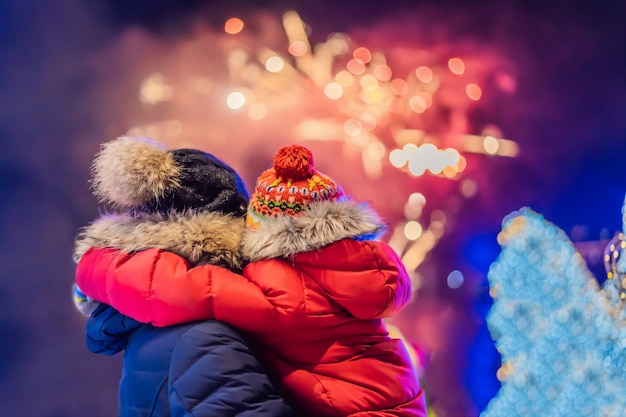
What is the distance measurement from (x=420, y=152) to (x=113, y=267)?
1.75 meters

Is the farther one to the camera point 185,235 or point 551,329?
point 551,329

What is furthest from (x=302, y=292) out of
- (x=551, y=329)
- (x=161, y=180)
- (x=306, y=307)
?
(x=551, y=329)

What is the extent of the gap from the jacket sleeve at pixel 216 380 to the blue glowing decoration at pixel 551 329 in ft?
4.66

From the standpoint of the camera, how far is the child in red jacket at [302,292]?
1245 mm

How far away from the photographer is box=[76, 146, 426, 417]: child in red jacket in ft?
4.09

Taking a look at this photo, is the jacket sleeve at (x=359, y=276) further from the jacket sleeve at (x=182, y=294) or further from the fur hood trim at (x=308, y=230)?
the jacket sleeve at (x=182, y=294)

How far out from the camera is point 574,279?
2.33 m

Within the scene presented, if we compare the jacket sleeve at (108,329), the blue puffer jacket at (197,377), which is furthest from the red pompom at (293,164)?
the jacket sleeve at (108,329)

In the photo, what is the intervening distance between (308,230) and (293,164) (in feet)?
0.50

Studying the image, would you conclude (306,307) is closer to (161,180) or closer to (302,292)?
(302,292)

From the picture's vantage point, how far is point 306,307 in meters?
1.28

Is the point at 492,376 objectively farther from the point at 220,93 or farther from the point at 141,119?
the point at 141,119

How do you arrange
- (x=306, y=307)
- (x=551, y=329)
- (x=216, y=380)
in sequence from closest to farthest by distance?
1. (x=216, y=380)
2. (x=306, y=307)
3. (x=551, y=329)

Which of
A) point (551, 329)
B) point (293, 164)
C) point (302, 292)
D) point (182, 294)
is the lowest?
point (182, 294)
